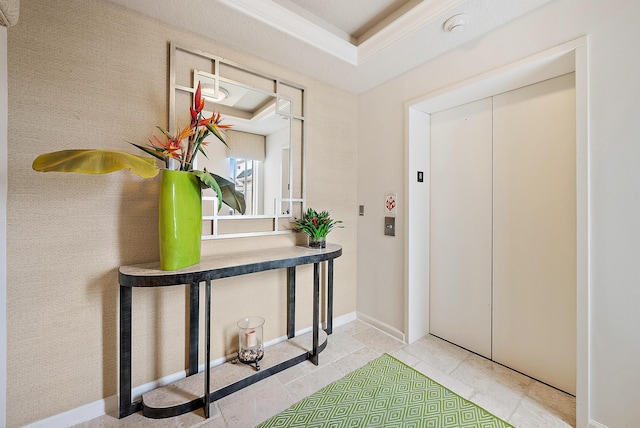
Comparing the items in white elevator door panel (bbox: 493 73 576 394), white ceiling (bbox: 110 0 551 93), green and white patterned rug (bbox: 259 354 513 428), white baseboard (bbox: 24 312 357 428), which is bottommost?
green and white patterned rug (bbox: 259 354 513 428)

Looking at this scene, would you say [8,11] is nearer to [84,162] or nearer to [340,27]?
[84,162]

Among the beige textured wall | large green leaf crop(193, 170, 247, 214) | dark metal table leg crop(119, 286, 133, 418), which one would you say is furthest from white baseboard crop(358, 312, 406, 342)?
dark metal table leg crop(119, 286, 133, 418)

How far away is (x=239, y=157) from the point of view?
207 cm

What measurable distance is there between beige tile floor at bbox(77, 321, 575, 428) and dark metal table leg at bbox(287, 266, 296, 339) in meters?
0.35

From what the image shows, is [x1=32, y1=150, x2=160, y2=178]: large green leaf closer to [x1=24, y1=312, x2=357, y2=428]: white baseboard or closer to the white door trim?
[x1=24, y1=312, x2=357, y2=428]: white baseboard

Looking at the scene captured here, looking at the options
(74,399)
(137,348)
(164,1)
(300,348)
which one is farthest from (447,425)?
(164,1)

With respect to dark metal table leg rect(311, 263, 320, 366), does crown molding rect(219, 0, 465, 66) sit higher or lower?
higher

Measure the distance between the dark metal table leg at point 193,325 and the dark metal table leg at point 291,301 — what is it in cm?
77

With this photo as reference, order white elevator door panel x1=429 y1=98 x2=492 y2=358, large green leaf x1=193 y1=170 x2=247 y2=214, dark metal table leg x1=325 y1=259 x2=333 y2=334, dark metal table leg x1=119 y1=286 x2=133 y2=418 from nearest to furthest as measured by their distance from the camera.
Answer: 1. dark metal table leg x1=119 y1=286 x2=133 y2=418
2. large green leaf x1=193 y1=170 x2=247 y2=214
3. white elevator door panel x1=429 y1=98 x2=492 y2=358
4. dark metal table leg x1=325 y1=259 x2=333 y2=334

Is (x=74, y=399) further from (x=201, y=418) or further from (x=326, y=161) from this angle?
(x=326, y=161)

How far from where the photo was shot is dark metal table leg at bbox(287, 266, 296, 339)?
2.36 meters

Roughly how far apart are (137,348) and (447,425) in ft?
6.40

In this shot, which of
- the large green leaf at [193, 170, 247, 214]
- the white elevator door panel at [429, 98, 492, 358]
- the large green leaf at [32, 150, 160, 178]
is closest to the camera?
the large green leaf at [32, 150, 160, 178]

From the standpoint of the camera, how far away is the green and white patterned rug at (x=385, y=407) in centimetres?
155
